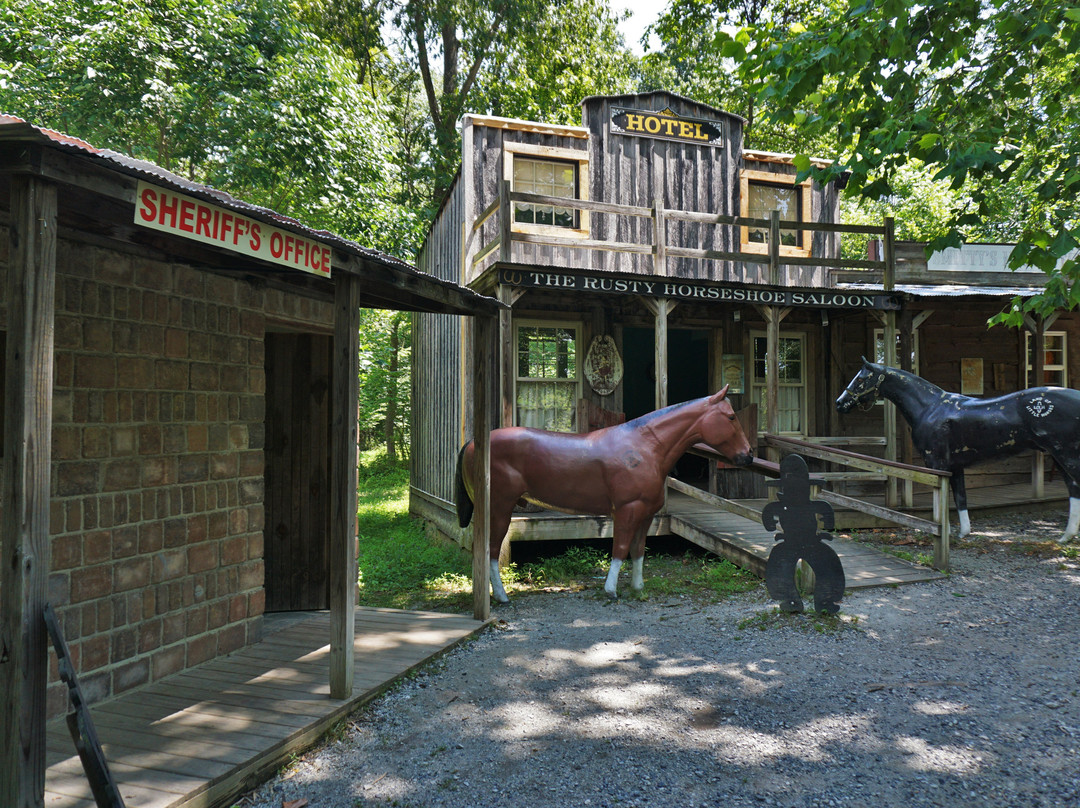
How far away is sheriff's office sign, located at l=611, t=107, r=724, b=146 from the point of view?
11445mm

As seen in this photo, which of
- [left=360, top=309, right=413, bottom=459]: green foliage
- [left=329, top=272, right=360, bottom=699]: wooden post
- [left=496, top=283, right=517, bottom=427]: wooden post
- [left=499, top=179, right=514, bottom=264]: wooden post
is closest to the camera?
[left=329, top=272, right=360, bottom=699]: wooden post

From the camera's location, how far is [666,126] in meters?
11.7

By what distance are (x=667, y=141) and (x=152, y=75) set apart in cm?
883

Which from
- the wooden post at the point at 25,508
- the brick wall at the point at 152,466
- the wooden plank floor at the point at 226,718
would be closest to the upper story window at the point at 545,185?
the brick wall at the point at 152,466

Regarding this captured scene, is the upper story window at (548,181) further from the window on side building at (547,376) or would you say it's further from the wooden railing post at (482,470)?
the wooden railing post at (482,470)

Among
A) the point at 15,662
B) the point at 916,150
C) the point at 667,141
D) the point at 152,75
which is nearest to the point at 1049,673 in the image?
the point at 916,150

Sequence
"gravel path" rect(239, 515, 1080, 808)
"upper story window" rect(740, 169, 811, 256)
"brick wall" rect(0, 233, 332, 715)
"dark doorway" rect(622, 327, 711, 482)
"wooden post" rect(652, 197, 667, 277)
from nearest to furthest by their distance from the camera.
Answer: "gravel path" rect(239, 515, 1080, 808) < "brick wall" rect(0, 233, 332, 715) < "wooden post" rect(652, 197, 667, 277) < "upper story window" rect(740, 169, 811, 256) < "dark doorway" rect(622, 327, 711, 482)

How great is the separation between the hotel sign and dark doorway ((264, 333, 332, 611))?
272 cm

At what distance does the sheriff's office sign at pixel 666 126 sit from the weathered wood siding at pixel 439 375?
291 cm

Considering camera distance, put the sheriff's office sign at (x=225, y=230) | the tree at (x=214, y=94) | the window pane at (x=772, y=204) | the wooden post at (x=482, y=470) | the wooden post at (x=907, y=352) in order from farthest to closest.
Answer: the window pane at (x=772, y=204)
the tree at (x=214, y=94)
the wooden post at (x=907, y=352)
the wooden post at (x=482, y=470)
the sheriff's office sign at (x=225, y=230)

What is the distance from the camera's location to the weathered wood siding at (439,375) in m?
10.4

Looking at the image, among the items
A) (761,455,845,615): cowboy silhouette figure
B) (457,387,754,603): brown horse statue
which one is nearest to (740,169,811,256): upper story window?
(457,387,754,603): brown horse statue

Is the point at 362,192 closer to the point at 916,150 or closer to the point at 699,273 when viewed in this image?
the point at 699,273

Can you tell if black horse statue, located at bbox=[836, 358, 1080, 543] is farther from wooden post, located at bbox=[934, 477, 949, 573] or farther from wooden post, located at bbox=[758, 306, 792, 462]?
wooden post, located at bbox=[934, 477, 949, 573]
